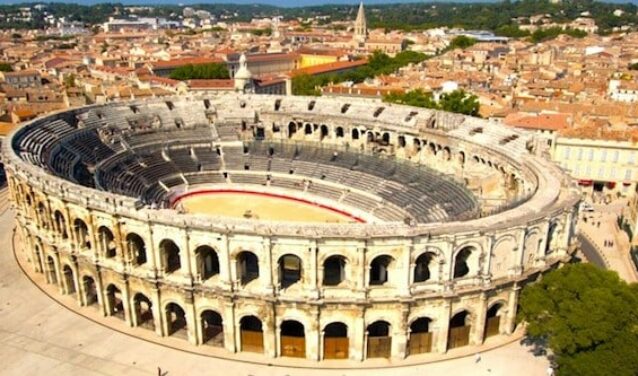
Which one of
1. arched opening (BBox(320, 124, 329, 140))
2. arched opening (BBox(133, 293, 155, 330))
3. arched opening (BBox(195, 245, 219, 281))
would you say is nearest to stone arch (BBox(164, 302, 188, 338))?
arched opening (BBox(133, 293, 155, 330))

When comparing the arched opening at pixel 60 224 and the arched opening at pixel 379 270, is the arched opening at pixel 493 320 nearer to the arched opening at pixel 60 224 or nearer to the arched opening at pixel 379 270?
the arched opening at pixel 379 270

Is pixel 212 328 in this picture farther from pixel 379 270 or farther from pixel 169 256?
pixel 379 270

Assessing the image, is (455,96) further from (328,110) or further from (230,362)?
(230,362)

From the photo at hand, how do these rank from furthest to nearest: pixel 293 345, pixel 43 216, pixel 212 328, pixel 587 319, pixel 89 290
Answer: pixel 43 216 < pixel 89 290 < pixel 212 328 < pixel 293 345 < pixel 587 319

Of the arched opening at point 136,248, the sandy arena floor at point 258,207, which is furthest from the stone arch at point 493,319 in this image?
the arched opening at point 136,248

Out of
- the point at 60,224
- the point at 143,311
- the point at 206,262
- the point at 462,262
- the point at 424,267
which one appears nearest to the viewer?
the point at 206,262

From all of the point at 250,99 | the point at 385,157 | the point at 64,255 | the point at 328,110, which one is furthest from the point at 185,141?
the point at 64,255

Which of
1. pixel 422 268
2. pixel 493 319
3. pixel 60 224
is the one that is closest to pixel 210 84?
pixel 60 224
